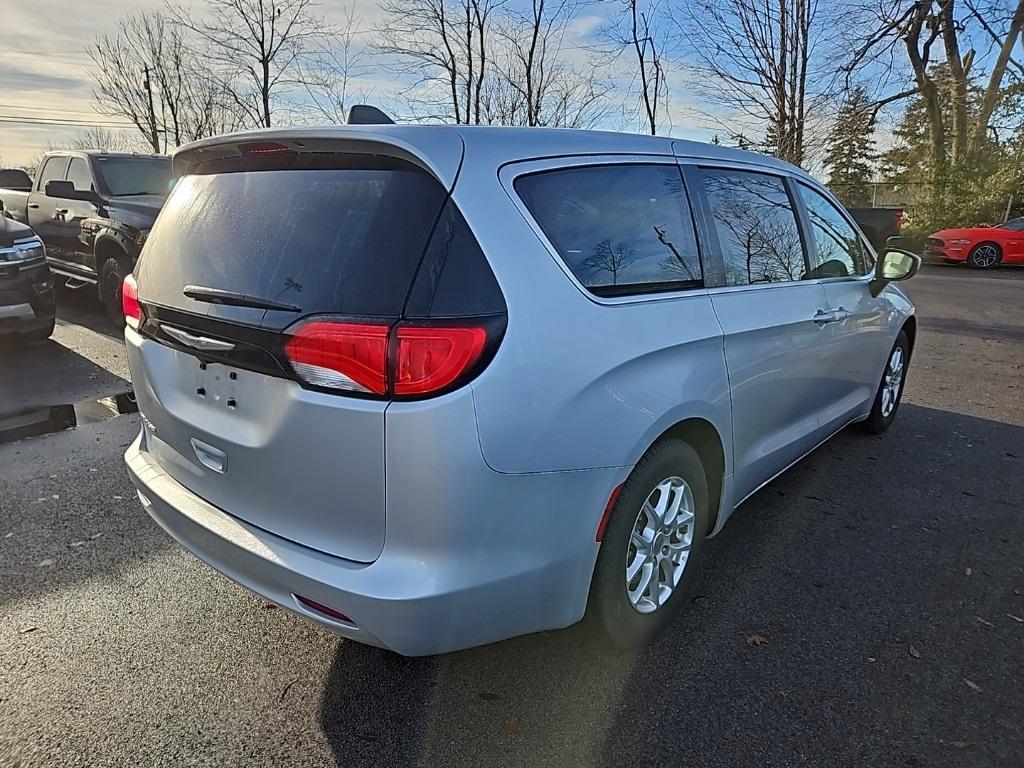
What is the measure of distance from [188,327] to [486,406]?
3.42 feet

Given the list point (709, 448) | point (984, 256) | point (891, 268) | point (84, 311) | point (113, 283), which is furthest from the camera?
point (984, 256)

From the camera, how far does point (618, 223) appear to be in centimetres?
238

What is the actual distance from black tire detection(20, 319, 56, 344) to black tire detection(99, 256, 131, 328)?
796mm

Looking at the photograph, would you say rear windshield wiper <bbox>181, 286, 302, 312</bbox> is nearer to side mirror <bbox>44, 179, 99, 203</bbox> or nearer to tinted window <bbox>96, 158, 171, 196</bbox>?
→ tinted window <bbox>96, 158, 171, 196</bbox>

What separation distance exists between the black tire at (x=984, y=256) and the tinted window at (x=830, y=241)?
16156mm

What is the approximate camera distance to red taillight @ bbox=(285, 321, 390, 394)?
1760 millimetres

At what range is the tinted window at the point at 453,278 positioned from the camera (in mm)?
1776

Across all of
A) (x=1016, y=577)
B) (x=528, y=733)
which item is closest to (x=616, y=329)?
(x=528, y=733)

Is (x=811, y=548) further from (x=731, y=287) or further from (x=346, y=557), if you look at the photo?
(x=346, y=557)

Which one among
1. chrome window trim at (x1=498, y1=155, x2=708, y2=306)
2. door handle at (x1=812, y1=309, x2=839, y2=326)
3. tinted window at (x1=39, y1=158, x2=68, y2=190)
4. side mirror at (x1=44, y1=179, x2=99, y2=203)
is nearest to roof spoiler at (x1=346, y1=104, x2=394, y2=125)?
chrome window trim at (x1=498, y1=155, x2=708, y2=306)

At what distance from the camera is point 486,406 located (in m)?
1.78

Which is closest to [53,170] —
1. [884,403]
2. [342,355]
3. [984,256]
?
[342,355]

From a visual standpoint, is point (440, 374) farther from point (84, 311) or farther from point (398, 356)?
point (84, 311)

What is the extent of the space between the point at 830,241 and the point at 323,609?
320 cm
